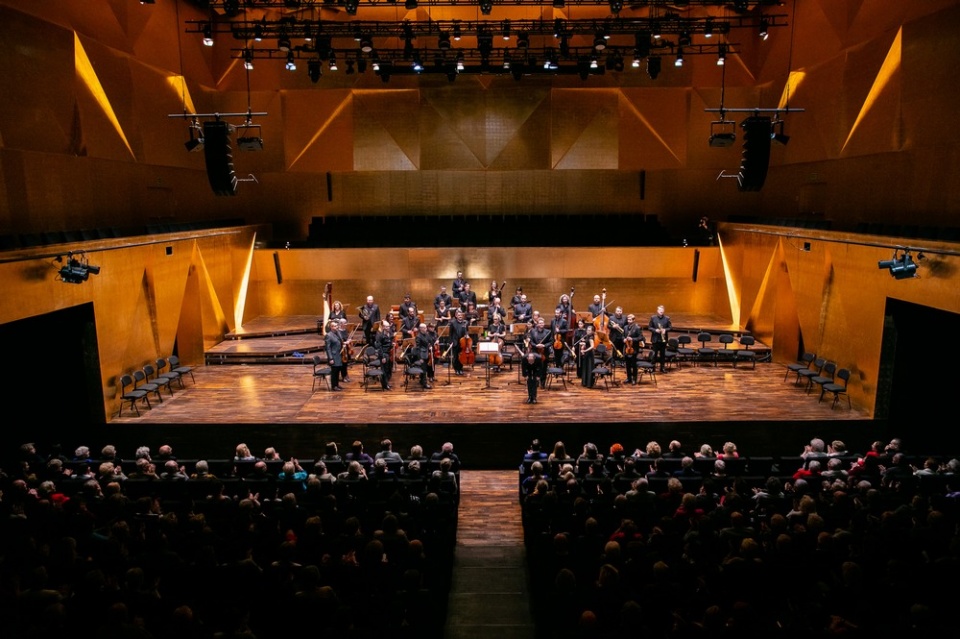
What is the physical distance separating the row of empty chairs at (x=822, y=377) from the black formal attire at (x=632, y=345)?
255 cm

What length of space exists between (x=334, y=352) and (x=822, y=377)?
26.5ft

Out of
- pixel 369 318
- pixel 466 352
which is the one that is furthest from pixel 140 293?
pixel 466 352

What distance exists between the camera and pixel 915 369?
9.45 metres

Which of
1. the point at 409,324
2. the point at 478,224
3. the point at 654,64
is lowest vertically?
the point at 409,324

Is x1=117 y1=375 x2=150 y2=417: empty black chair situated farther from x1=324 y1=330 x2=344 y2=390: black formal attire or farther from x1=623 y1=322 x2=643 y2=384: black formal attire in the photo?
x1=623 y1=322 x2=643 y2=384: black formal attire

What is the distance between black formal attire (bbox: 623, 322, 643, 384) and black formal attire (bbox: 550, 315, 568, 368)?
1.08m

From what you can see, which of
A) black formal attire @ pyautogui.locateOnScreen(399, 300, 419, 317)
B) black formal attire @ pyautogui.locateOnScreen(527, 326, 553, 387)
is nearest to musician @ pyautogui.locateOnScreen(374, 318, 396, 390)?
black formal attire @ pyautogui.locateOnScreen(399, 300, 419, 317)

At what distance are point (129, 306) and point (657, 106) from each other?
13.3 m

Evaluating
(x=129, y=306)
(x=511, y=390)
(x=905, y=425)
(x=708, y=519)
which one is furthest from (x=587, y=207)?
(x=708, y=519)

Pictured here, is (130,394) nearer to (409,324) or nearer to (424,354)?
(424,354)

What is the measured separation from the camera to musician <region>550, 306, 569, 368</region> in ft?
37.6

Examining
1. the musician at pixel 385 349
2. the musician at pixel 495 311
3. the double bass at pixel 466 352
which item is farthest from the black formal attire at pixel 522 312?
the musician at pixel 385 349

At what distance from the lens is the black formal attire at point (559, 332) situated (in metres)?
11.5

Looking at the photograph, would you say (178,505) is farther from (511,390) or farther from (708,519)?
(511,390)
